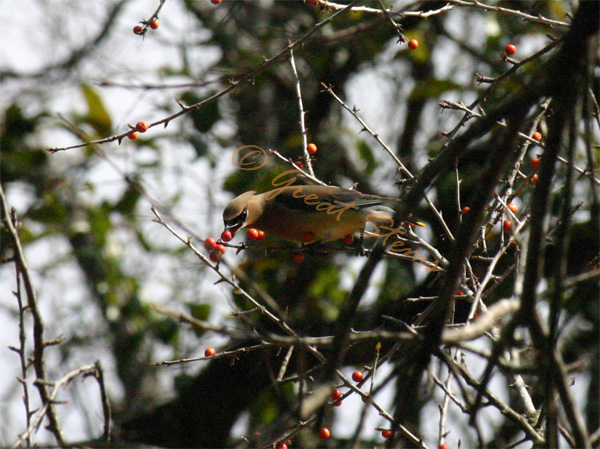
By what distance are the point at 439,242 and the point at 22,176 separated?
5.86 m

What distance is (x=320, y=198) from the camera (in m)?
4.85

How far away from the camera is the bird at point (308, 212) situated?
4.60 m

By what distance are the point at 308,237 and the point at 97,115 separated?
4.10 m

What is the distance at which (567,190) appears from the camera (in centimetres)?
171

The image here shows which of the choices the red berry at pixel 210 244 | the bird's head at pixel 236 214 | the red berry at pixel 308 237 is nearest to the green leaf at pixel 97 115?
the bird's head at pixel 236 214

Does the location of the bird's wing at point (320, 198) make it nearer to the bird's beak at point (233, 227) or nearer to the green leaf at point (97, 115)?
the bird's beak at point (233, 227)

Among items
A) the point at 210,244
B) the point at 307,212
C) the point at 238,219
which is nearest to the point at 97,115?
the point at 238,219

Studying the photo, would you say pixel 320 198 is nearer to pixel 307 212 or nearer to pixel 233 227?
pixel 307 212

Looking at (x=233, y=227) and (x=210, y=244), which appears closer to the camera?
(x=210, y=244)

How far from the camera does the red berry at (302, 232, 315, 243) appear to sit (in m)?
4.82

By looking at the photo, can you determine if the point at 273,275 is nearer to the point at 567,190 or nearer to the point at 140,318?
the point at 140,318

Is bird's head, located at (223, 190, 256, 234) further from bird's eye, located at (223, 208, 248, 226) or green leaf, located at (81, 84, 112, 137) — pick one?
green leaf, located at (81, 84, 112, 137)

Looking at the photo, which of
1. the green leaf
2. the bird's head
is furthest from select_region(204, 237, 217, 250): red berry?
the green leaf

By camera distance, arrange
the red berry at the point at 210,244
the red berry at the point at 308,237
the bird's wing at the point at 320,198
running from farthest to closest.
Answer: the red berry at the point at 308,237
the bird's wing at the point at 320,198
the red berry at the point at 210,244
